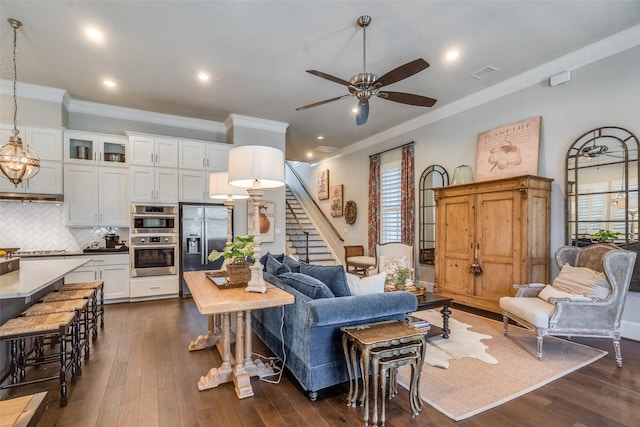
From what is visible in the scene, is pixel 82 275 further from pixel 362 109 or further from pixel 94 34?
pixel 362 109

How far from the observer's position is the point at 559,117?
13.6 feet

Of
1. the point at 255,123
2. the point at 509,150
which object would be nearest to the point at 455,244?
the point at 509,150

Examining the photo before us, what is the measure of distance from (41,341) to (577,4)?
6.32 m

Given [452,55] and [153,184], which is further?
[153,184]

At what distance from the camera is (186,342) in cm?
345

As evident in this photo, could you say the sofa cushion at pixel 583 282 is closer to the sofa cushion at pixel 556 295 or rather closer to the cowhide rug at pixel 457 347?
the sofa cushion at pixel 556 295

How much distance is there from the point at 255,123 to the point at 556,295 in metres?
5.51

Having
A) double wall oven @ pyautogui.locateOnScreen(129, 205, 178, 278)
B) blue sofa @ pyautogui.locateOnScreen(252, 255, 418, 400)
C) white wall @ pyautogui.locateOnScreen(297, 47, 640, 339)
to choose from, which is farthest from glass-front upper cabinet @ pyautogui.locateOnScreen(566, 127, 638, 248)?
double wall oven @ pyautogui.locateOnScreen(129, 205, 178, 278)

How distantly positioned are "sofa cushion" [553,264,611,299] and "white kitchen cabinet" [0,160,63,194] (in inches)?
279

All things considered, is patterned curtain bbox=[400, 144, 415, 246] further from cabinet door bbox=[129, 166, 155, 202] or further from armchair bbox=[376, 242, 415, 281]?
cabinet door bbox=[129, 166, 155, 202]

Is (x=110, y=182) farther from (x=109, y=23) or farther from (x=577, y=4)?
(x=577, y=4)

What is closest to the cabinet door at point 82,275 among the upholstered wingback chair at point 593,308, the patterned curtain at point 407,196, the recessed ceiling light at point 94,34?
the recessed ceiling light at point 94,34

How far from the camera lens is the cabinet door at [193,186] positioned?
5.61 meters

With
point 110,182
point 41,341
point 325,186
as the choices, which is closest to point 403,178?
point 325,186
